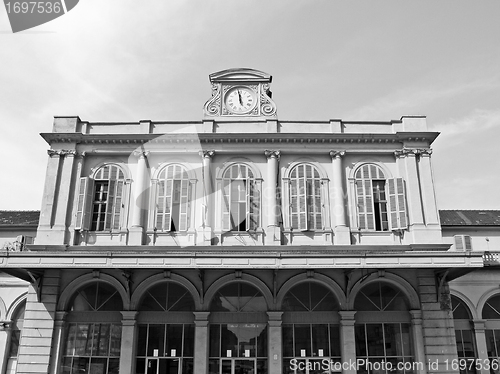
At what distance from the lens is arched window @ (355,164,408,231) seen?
62.8 ft

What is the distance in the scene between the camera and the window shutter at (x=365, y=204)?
19.3 meters

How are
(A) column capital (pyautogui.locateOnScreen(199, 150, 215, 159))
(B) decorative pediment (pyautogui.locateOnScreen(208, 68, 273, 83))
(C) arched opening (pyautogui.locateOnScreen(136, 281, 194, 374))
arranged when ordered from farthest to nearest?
(B) decorative pediment (pyautogui.locateOnScreen(208, 68, 273, 83))
(A) column capital (pyautogui.locateOnScreen(199, 150, 215, 159))
(C) arched opening (pyautogui.locateOnScreen(136, 281, 194, 374))

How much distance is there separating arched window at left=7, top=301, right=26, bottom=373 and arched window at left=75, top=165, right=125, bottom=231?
17.7 feet

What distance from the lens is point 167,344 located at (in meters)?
18.1

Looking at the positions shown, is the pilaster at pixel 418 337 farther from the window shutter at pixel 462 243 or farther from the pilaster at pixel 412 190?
the window shutter at pixel 462 243

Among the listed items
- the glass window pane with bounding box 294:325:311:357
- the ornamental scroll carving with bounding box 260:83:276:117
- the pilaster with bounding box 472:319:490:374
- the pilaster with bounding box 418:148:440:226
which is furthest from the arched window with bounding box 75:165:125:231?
the pilaster with bounding box 472:319:490:374

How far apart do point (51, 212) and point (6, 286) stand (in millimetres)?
4730

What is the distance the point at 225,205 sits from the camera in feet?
64.0

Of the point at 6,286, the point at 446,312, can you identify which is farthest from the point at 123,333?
the point at 446,312

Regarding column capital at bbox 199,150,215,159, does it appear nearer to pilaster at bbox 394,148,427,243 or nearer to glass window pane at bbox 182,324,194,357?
glass window pane at bbox 182,324,194,357

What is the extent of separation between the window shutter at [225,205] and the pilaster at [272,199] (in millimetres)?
1547

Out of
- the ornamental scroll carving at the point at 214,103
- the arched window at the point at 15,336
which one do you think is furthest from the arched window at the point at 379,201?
the arched window at the point at 15,336
